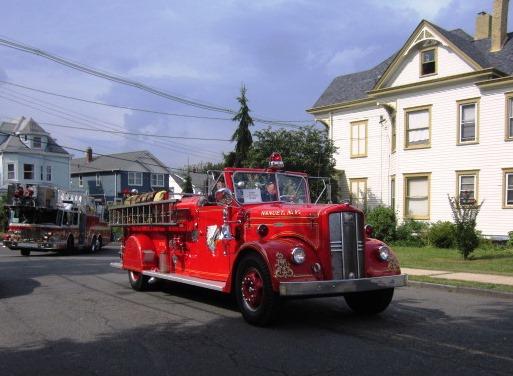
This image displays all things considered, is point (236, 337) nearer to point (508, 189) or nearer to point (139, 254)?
point (139, 254)

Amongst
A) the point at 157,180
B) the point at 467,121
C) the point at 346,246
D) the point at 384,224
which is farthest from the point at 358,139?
the point at 157,180

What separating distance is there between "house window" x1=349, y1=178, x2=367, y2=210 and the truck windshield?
1900 centimetres

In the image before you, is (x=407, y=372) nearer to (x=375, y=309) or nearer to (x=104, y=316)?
(x=375, y=309)

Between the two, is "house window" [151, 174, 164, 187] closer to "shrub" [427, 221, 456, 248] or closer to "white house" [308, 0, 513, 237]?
"white house" [308, 0, 513, 237]

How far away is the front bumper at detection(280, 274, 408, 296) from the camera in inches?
272

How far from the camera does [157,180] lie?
2571 inches

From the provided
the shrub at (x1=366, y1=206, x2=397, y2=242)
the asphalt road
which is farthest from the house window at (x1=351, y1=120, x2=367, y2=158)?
the asphalt road

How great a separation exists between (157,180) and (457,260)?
5124 cm

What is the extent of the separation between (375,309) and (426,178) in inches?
697

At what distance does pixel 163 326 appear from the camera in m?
7.57

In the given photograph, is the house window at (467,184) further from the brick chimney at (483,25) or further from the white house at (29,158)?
the white house at (29,158)

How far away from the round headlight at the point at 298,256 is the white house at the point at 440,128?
17.5m

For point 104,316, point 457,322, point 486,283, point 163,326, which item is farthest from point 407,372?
point 486,283

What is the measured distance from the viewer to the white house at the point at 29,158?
50312 mm
